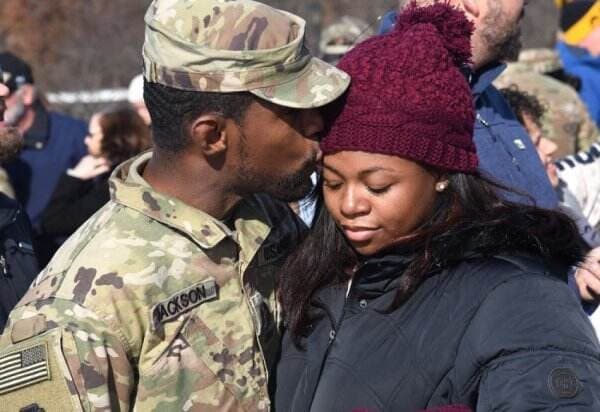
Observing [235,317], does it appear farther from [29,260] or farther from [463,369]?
[29,260]

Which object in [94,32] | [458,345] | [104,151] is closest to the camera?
[458,345]

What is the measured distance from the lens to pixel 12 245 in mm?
3951

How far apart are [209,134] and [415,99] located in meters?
0.51

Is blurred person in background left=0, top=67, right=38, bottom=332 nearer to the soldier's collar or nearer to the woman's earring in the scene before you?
the soldier's collar

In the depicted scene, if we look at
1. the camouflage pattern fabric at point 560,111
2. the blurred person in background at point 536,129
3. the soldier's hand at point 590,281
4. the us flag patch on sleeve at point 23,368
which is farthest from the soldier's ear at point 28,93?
the us flag patch on sleeve at point 23,368

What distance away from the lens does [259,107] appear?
2.93 meters

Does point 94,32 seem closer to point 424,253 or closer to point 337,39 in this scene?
point 337,39

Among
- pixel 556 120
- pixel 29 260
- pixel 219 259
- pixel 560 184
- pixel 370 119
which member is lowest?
pixel 556 120

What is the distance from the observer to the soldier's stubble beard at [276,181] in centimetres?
296

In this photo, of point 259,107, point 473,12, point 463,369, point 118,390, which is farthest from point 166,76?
point 473,12

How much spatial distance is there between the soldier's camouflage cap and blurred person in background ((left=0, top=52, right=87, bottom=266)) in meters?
4.33

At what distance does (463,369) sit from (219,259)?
0.71 metres

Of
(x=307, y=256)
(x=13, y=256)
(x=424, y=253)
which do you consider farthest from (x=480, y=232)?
(x=13, y=256)

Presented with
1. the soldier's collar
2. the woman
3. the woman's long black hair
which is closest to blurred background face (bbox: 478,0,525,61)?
the woman
